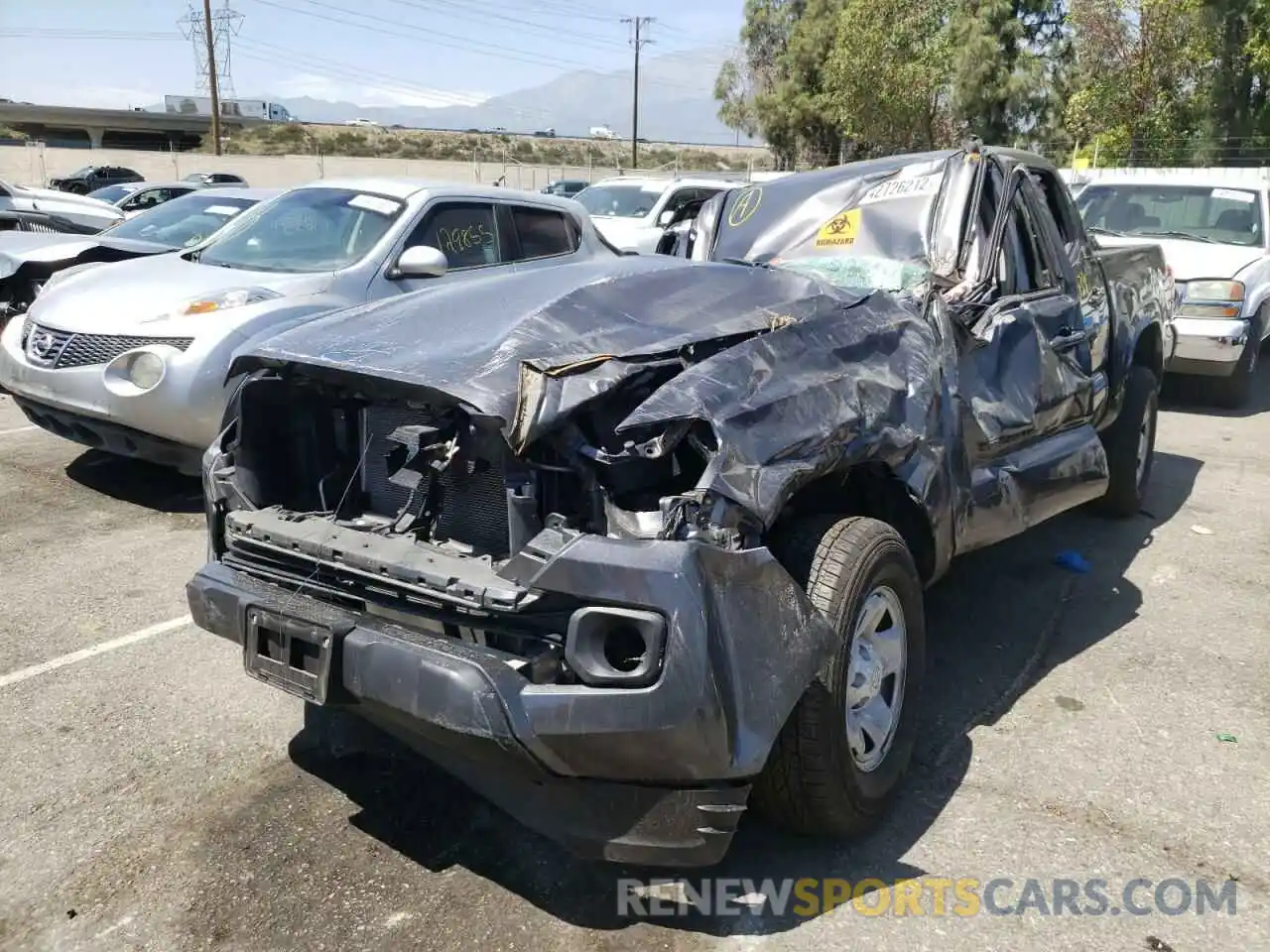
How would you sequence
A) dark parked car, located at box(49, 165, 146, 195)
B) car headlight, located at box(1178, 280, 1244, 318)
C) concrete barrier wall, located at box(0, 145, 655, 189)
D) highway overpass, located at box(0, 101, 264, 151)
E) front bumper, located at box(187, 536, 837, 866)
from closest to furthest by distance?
front bumper, located at box(187, 536, 837, 866)
car headlight, located at box(1178, 280, 1244, 318)
dark parked car, located at box(49, 165, 146, 195)
concrete barrier wall, located at box(0, 145, 655, 189)
highway overpass, located at box(0, 101, 264, 151)

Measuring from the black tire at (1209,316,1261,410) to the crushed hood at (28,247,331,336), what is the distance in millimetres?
7342

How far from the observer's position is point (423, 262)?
238 inches

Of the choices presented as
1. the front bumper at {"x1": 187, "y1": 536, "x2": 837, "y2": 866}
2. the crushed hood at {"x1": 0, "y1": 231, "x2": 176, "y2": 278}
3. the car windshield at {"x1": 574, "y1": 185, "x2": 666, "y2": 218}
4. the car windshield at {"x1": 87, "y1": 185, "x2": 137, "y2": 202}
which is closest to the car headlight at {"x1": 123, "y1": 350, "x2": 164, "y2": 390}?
the crushed hood at {"x1": 0, "y1": 231, "x2": 176, "y2": 278}

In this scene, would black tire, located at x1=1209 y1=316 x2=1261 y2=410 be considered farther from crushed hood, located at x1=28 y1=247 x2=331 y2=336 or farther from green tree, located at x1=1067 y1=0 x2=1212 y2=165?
green tree, located at x1=1067 y1=0 x2=1212 y2=165

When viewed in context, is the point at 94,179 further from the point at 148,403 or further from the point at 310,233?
the point at 148,403

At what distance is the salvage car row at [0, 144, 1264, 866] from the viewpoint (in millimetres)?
2359

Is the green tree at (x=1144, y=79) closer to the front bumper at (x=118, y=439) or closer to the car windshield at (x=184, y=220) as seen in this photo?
the car windshield at (x=184, y=220)

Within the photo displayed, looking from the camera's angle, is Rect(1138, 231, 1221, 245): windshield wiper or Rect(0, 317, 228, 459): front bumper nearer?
Rect(0, 317, 228, 459): front bumper

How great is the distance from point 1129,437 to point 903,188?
2.09 metres

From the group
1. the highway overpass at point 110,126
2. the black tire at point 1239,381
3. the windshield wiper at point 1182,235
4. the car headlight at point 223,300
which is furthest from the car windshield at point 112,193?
the highway overpass at point 110,126

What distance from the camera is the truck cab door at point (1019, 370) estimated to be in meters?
3.76

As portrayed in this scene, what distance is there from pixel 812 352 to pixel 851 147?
40512 millimetres

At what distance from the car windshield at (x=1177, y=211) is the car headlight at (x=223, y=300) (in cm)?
726

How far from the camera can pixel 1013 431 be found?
3.94 metres
